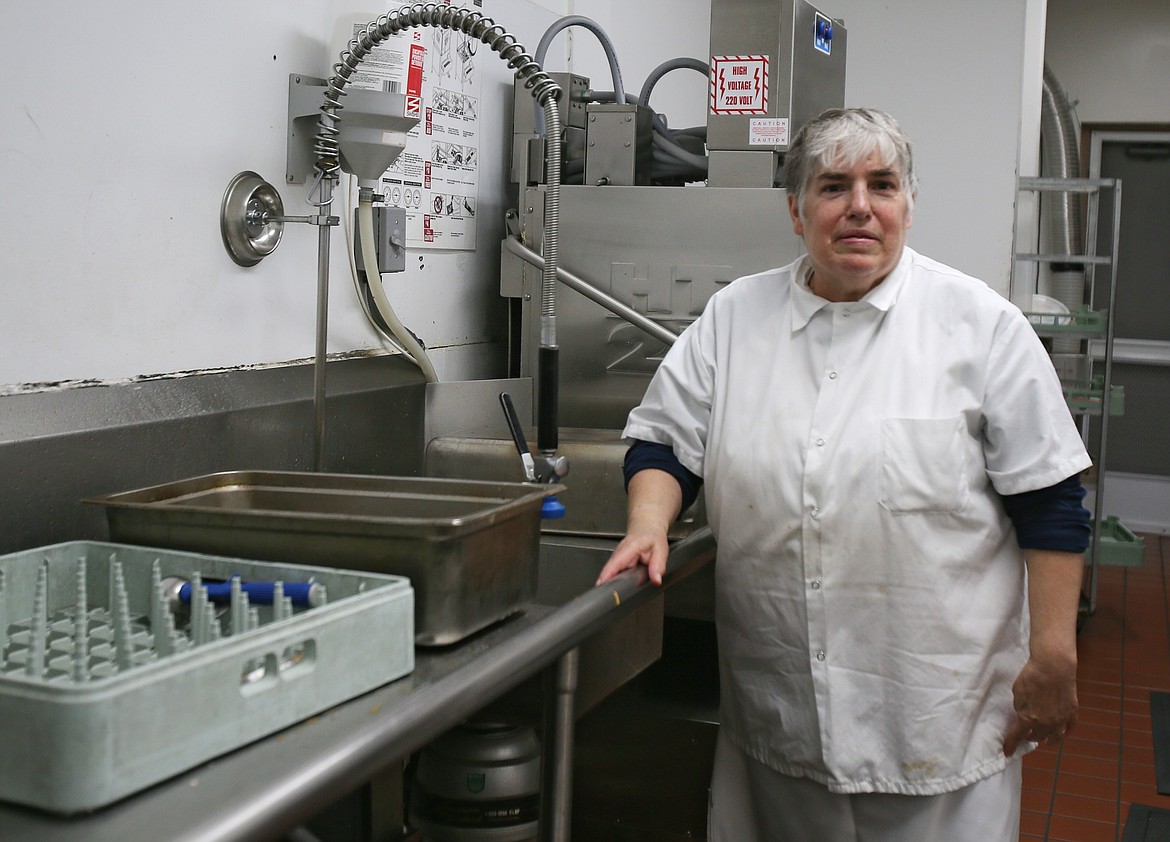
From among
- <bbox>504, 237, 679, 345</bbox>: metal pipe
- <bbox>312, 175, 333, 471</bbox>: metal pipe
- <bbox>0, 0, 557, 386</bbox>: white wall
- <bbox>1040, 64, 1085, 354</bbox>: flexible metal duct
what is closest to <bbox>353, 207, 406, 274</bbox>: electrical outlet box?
<bbox>0, 0, 557, 386</bbox>: white wall

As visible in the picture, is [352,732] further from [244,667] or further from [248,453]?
[248,453]

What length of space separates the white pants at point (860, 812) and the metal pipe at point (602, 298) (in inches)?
34.2

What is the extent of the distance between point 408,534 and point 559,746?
49cm

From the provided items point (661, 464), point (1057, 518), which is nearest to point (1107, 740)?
point (1057, 518)

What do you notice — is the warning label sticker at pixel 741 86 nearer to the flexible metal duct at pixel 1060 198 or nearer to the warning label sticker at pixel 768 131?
the warning label sticker at pixel 768 131

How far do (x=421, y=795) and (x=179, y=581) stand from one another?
919 millimetres

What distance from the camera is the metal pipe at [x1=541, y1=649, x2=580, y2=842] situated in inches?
57.2

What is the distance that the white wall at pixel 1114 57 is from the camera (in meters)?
5.99

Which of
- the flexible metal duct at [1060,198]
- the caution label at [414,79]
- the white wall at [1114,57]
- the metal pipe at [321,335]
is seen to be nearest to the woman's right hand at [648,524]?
the metal pipe at [321,335]

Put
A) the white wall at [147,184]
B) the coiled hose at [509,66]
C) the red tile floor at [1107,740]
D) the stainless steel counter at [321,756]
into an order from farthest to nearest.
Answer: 1. the red tile floor at [1107,740]
2. the coiled hose at [509,66]
3. the white wall at [147,184]
4. the stainless steel counter at [321,756]

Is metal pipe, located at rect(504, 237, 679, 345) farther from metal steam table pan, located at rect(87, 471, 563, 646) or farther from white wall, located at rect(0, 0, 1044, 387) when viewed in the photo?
metal steam table pan, located at rect(87, 471, 563, 646)

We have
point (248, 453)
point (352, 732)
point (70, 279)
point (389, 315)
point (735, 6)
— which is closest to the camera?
point (352, 732)

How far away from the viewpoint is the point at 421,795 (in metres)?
1.89

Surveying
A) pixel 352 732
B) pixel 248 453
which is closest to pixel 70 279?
pixel 248 453
